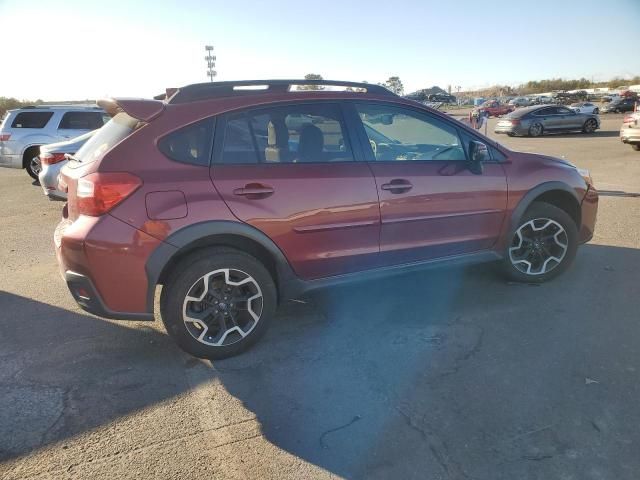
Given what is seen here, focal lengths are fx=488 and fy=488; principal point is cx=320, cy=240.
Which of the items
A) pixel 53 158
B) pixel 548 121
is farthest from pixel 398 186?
pixel 548 121

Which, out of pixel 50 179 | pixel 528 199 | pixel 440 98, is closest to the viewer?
pixel 528 199

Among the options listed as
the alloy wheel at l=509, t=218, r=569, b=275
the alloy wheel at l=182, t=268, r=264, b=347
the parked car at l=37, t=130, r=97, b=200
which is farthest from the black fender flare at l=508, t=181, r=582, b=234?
the parked car at l=37, t=130, r=97, b=200

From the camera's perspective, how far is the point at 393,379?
10.2ft

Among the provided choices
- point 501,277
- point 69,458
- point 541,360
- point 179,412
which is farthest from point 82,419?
point 501,277

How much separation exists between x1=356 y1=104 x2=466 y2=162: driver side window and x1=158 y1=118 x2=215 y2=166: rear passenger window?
1203 millimetres

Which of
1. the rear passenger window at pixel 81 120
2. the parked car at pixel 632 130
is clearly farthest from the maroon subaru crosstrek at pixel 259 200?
the parked car at pixel 632 130

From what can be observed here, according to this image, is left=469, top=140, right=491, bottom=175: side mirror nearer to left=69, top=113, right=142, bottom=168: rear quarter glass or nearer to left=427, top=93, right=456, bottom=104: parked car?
left=69, top=113, right=142, bottom=168: rear quarter glass

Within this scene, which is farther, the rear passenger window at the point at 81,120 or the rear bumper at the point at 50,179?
the rear passenger window at the point at 81,120

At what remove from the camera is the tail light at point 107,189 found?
2988 millimetres

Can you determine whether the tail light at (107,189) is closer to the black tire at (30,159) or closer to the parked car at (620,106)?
the black tire at (30,159)

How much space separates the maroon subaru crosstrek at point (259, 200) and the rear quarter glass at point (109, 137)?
0.05ft

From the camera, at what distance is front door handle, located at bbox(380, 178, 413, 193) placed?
3.69 m

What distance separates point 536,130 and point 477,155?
71.0ft

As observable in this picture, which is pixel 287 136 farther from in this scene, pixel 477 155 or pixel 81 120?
pixel 81 120
